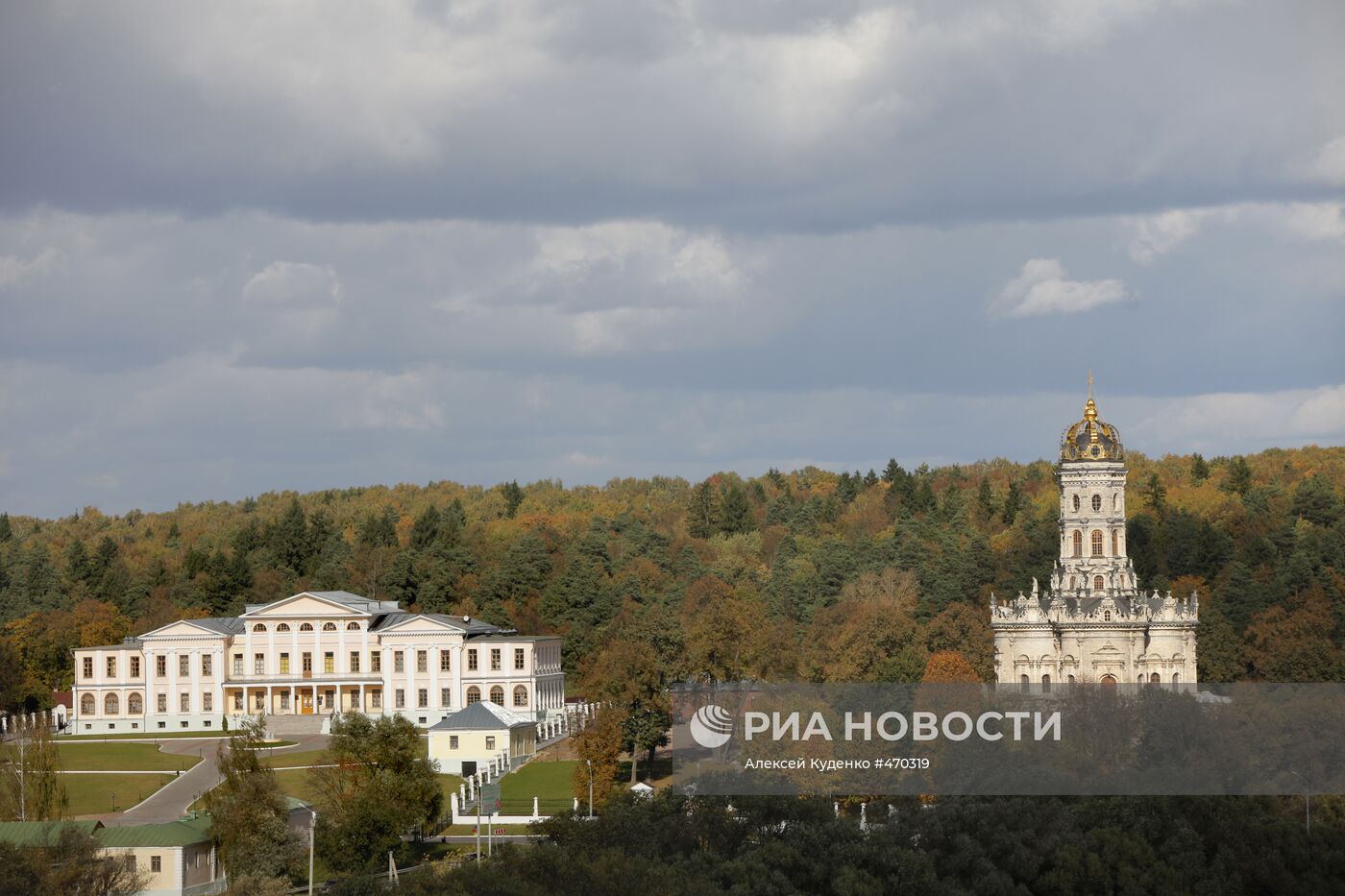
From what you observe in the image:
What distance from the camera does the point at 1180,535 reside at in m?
124

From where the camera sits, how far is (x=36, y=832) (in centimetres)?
7081

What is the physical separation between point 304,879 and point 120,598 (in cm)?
6543

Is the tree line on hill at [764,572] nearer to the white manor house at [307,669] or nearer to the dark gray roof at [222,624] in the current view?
the white manor house at [307,669]

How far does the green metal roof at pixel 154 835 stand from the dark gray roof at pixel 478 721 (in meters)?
25.9

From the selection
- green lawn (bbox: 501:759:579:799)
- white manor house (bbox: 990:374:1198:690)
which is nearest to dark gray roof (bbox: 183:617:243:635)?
green lawn (bbox: 501:759:579:799)

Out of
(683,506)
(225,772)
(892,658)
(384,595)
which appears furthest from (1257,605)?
(683,506)

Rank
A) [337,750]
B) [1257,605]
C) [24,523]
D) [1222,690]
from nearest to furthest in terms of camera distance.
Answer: [337,750] < [1222,690] < [1257,605] < [24,523]

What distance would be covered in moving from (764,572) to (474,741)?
1756 inches

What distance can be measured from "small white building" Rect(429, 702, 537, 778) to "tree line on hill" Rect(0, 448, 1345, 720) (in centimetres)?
419

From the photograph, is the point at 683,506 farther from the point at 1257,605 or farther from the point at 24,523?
the point at 1257,605

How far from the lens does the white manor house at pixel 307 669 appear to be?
11481 centimetres

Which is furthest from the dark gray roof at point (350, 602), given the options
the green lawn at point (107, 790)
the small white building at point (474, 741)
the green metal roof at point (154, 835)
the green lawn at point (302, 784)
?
the green metal roof at point (154, 835)

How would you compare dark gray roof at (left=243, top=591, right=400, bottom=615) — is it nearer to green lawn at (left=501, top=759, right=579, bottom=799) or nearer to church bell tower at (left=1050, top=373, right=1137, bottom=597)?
green lawn at (left=501, top=759, right=579, bottom=799)

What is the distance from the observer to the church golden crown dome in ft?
363
